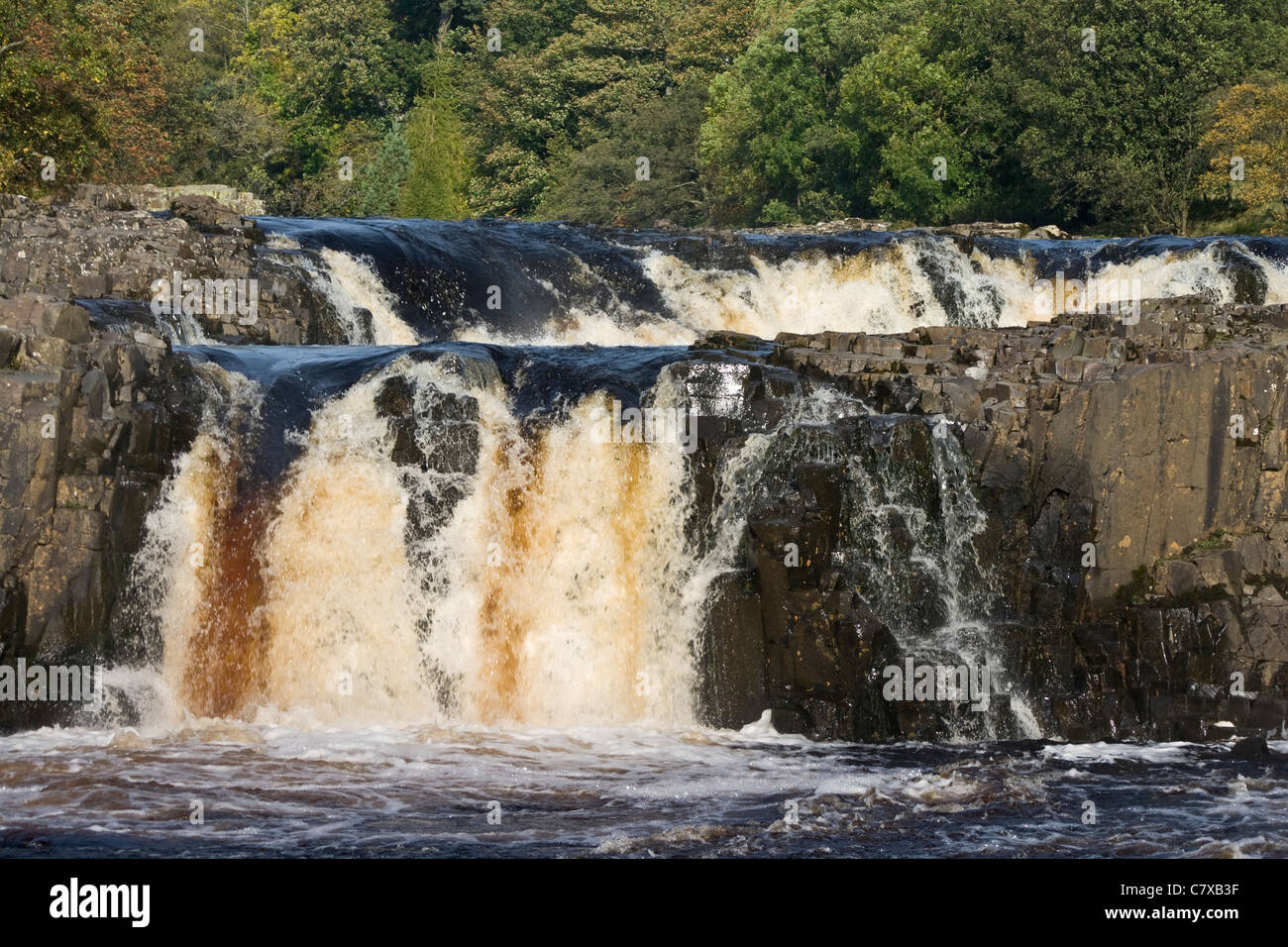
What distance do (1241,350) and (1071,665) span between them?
548 cm

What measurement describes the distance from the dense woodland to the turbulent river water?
68.0 ft

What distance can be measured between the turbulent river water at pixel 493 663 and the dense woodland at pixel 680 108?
20730mm

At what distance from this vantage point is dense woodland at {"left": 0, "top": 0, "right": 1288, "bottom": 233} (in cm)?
5106

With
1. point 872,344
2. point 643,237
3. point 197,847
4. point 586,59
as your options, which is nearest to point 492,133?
point 586,59

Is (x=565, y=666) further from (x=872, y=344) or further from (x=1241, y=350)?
(x=1241, y=350)

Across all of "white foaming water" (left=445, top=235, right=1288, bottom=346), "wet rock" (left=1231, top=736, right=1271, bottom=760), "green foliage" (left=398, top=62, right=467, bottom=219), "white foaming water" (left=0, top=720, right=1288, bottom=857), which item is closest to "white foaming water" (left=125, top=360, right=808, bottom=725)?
"white foaming water" (left=0, top=720, right=1288, bottom=857)

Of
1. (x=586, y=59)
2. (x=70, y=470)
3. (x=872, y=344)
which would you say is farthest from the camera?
(x=586, y=59)

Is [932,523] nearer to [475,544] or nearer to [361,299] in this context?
[475,544]

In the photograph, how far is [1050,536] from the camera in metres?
24.7

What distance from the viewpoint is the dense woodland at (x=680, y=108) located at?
168 ft
